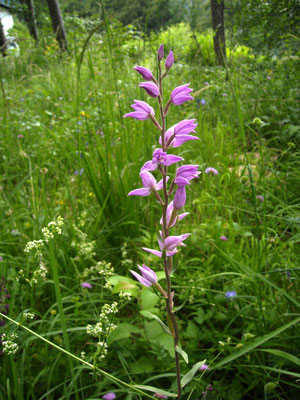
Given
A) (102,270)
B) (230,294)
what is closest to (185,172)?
(102,270)

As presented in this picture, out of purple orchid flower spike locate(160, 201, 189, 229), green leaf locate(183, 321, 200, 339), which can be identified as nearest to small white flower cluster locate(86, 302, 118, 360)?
purple orchid flower spike locate(160, 201, 189, 229)

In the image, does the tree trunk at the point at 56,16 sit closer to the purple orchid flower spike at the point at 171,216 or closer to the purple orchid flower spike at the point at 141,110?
the purple orchid flower spike at the point at 141,110

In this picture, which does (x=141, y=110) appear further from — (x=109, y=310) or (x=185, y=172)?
(x=109, y=310)

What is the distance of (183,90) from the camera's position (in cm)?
91

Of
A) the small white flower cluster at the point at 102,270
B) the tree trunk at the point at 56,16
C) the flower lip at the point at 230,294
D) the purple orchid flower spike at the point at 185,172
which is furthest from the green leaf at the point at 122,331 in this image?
the tree trunk at the point at 56,16

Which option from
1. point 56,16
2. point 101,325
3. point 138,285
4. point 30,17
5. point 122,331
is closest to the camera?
point 101,325

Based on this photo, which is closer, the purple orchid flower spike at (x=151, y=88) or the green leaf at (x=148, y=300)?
the purple orchid flower spike at (x=151, y=88)

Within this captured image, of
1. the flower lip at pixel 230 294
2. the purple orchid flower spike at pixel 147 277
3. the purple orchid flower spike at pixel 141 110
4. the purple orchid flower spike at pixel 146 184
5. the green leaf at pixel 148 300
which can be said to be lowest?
the flower lip at pixel 230 294

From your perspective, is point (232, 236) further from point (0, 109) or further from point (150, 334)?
point (0, 109)

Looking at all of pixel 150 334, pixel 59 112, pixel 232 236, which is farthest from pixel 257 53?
pixel 150 334

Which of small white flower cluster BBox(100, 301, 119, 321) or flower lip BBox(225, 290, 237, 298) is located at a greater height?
small white flower cluster BBox(100, 301, 119, 321)

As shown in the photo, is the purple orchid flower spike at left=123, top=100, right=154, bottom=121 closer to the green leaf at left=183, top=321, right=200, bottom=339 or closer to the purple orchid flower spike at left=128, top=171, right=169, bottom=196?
the purple orchid flower spike at left=128, top=171, right=169, bottom=196

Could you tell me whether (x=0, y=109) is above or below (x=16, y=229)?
above

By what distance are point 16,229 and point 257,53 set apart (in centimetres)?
450
